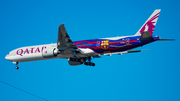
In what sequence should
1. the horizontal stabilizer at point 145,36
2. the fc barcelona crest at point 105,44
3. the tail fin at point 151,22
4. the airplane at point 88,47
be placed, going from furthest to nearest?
the fc barcelona crest at point 105,44 < the tail fin at point 151,22 < the airplane at point 88,47 < the horizontal stabilizer at point 145,36

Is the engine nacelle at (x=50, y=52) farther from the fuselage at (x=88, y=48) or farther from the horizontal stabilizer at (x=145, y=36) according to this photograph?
the horizontal stabilizer at (x=145, y=36)

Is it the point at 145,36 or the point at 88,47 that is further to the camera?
the point at 88,47

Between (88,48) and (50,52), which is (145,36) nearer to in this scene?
(88,48)

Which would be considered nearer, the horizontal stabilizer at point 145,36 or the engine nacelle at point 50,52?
the horizontal stabilizer at point 145,36

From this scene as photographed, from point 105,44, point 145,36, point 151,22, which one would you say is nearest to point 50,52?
→ point 105,44

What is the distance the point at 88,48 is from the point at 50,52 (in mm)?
5723

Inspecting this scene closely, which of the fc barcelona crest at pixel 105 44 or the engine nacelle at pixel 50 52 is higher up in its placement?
the fc barcelona crest at pixel 105 44

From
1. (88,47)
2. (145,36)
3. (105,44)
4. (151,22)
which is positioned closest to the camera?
(145,36)

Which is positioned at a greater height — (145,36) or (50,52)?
(145,36)

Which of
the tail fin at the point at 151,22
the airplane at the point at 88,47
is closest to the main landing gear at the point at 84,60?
the airplane at the point at 88,47

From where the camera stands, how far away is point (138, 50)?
35219mm

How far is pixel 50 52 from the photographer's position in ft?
125

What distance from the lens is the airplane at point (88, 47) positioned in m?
35.1

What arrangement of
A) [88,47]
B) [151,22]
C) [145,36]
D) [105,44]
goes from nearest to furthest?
[145,36]
[151,22]
[105,44]
[88,47]
